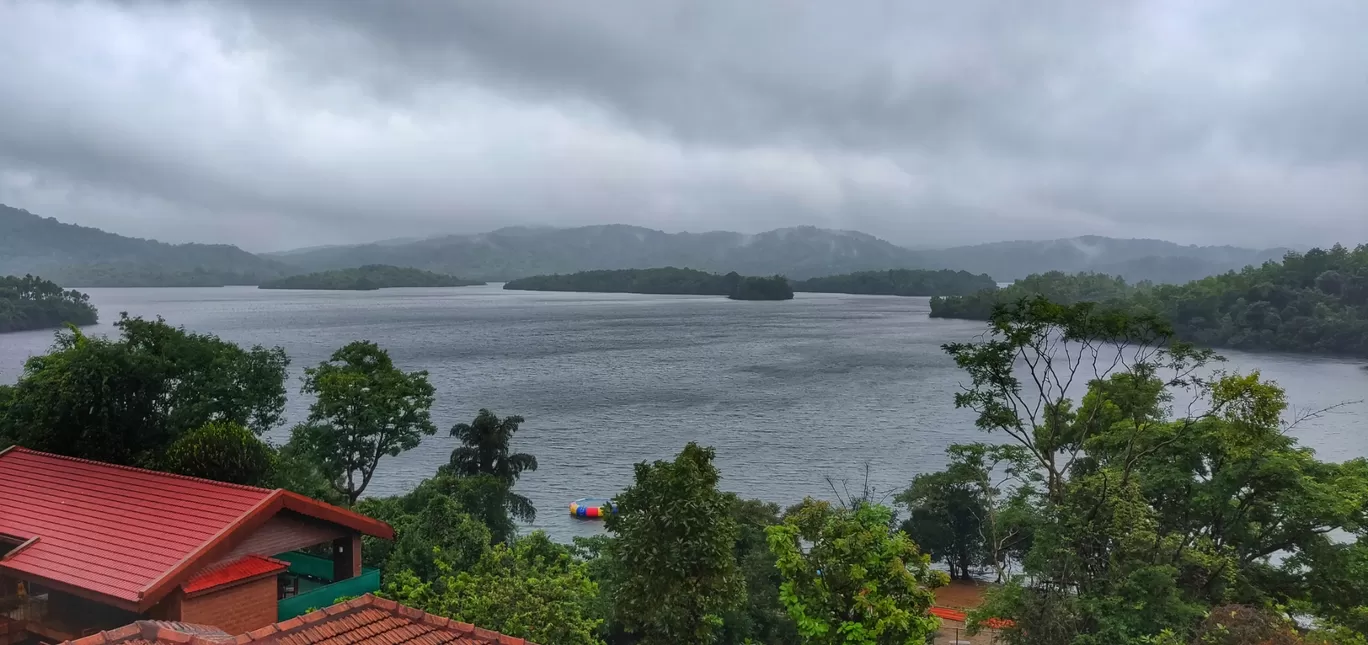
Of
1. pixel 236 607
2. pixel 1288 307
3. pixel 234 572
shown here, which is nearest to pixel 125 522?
pixel 234 572

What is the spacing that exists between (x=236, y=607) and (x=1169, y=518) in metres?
20.9

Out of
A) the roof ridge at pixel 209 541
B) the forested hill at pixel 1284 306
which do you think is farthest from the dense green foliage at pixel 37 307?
the forested hill at pixel 1284 306

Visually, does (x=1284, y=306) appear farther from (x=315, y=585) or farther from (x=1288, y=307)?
(x=315, y=585)

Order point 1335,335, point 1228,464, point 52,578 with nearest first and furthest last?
point 52,578
point 1228,464
point 1335,335

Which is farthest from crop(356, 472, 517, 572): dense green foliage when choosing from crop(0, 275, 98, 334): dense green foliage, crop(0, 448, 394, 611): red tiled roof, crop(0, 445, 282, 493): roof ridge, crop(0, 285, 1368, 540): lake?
crop(0, 275, 98, 334): dense green foliage

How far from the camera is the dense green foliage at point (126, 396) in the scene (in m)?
20.1

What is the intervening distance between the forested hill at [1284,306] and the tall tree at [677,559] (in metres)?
88.9

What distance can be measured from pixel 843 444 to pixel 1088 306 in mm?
27910

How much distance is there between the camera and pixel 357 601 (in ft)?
27.4

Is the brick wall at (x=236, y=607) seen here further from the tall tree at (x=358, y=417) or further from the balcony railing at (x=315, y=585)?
the tall tree at (x=358, y=417)

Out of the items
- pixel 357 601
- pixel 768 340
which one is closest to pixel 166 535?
pixel 357 601

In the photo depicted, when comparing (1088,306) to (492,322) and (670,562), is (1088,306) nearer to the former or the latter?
(670,562)

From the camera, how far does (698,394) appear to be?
211ft

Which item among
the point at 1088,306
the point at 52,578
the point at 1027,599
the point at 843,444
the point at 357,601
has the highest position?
the point at 1088,306
